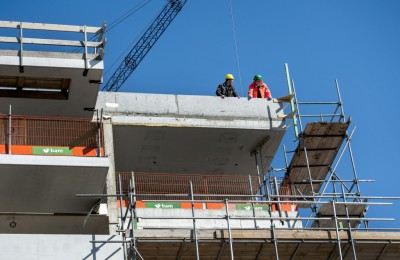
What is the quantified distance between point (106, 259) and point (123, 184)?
7.88m

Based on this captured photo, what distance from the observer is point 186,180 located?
2991cm

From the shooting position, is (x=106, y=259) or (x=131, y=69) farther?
(x=131, y=69)

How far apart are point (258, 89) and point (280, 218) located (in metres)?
8.53

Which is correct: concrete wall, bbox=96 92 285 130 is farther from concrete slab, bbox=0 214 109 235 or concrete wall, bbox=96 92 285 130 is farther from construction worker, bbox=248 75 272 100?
concrete slab, bbox=0 214 109 235

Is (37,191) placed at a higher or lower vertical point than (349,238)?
higher

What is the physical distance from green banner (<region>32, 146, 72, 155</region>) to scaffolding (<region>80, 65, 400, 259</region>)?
67.9 inches

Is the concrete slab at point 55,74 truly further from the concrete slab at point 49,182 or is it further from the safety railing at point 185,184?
the safety railing at point 185,184

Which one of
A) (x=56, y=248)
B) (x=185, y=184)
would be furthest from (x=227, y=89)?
(x=56, y=248)

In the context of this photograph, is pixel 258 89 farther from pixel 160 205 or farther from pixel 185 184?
pixel 160 205

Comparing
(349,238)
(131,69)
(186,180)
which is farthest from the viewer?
(131,69)

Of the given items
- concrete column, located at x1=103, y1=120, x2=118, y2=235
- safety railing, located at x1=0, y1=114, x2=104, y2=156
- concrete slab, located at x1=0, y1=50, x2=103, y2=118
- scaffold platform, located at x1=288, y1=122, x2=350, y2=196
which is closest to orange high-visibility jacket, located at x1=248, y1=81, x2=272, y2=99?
scaffold platform, located at x1=288, y1=122, x2=350, y2=196

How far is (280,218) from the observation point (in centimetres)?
2264

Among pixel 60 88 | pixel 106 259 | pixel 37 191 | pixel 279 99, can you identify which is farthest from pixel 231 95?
pixel 106 259

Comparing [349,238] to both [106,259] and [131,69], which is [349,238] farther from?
[131,69]
